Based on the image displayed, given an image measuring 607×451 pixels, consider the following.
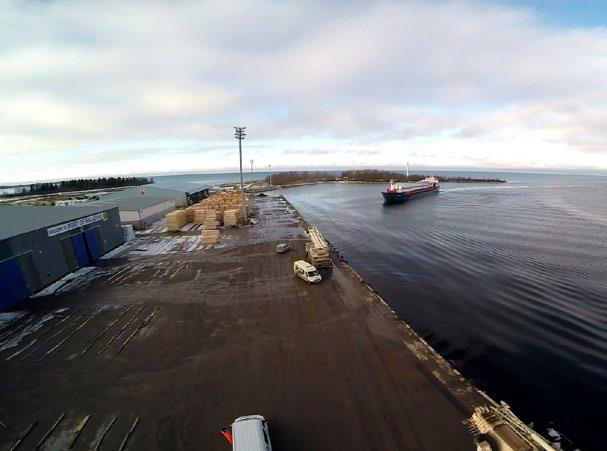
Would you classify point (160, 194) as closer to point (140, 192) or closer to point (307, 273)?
point (140, 192)

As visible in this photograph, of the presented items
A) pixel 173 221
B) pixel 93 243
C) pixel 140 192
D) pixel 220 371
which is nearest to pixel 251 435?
pixel 220 371

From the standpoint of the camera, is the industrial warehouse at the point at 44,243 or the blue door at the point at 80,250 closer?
the industrial warehouse at the point at 44,243

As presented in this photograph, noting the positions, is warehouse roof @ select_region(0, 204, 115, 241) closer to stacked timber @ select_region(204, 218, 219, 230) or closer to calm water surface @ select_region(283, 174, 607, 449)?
stacked timber @ select_region(204, 218, 219, 230)

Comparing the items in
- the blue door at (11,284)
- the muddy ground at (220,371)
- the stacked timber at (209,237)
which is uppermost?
the blue door at (11,284)

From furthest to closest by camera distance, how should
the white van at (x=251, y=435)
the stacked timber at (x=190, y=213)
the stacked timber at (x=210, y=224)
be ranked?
the stacked timber at (x=190, y=213) → the stacked timber at (x=210, y=224) → the white van at (x=251, y=435)

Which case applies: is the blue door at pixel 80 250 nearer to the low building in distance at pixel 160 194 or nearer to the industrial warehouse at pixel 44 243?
the industrial warehouse at pixel 44 243

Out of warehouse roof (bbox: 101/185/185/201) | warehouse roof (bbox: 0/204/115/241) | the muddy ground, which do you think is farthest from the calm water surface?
warehouse roof (bbox: 101/185/185/201)

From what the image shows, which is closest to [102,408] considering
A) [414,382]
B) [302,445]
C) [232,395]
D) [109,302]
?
[232,395]

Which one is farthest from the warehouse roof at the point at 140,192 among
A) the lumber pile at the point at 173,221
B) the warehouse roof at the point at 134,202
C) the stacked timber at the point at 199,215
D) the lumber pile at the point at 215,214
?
the lumber pile at the point at 173,221
